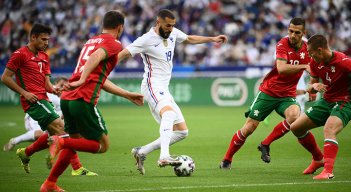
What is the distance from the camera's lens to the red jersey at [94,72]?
9.68 meters

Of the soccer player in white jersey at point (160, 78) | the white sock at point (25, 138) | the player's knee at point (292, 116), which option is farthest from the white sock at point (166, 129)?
the white sock at point (25, 138)

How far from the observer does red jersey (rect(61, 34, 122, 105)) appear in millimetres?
9680

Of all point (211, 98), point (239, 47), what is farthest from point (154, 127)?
point (239, 47)

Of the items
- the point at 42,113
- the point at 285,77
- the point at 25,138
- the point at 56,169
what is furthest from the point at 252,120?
the point at 25,138

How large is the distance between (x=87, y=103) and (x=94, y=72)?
0.42m

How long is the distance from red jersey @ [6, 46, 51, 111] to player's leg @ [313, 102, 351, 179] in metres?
4.77

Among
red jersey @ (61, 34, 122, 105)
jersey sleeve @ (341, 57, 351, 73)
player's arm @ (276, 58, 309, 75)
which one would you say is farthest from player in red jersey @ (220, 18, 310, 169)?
red jersey @ (61, 34, 122, 105)

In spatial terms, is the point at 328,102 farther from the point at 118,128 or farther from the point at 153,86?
the point at 118,128

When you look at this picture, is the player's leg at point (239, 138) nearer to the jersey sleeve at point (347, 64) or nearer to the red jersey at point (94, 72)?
the jersey sleeve at point (347, 64)

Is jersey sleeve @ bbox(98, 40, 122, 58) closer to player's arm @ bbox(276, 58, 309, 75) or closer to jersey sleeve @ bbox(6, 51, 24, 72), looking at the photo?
jersey sleeve @ bbox(6, 51, 24, 72)

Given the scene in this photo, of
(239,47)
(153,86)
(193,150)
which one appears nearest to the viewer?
(153,86)

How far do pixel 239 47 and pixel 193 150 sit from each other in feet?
53.4

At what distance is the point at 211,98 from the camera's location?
98.0ft

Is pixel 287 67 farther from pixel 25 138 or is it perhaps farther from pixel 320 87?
pixel 25 138
